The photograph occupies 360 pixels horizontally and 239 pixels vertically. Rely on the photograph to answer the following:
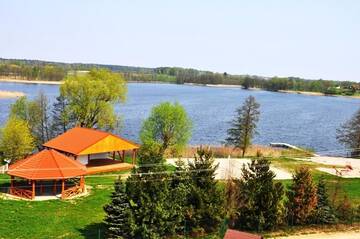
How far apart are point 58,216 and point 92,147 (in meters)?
13.3

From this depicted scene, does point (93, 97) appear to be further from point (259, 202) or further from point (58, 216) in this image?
point (259, 202)

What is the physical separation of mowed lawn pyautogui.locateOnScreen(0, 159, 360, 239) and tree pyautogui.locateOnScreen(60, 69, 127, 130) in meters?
18.7

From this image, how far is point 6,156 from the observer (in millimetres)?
42906

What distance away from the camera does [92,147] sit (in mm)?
40469

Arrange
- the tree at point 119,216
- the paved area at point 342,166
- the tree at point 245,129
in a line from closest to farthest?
the tree at point 119,216
the paved area at point 342,166
the tree at point 245,129

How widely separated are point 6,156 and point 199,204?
2462 cm

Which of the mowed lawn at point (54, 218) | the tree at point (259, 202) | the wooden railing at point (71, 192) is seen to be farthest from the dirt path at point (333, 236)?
the wooden railing at point (71, 192)

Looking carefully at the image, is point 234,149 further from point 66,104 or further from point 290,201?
point 290,201

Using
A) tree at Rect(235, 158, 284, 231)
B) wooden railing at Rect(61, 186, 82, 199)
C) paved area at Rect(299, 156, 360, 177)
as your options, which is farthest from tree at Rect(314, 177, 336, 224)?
wooden railing at Rect(61, 186, 82, 199)

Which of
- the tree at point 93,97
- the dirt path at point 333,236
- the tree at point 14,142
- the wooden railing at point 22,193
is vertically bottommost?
the wooden railing at point 22,193

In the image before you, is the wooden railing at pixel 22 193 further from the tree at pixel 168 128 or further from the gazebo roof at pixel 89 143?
the tree at pixel 168 128

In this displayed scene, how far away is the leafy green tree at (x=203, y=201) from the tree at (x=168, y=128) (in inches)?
910

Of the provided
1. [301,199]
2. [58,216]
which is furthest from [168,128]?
[301,199]

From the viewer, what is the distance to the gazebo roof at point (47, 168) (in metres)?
31.9
